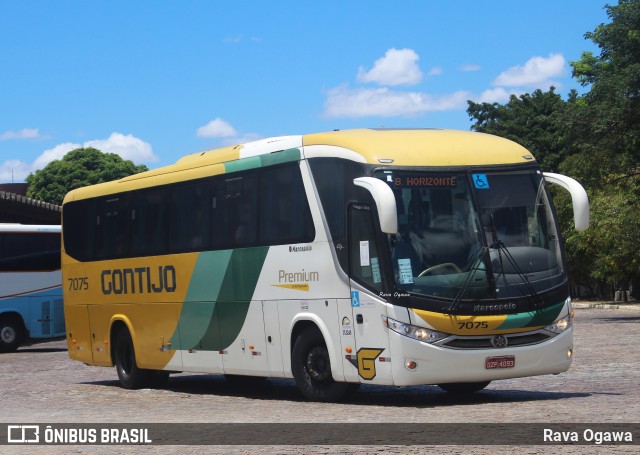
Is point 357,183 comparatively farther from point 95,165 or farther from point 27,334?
point 95,165

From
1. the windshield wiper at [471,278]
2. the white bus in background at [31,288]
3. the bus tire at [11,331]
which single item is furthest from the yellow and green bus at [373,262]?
the bus tire at [11,331]

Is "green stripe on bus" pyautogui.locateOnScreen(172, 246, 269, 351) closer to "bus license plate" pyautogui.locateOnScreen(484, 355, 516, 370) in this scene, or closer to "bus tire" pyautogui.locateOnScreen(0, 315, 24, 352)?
"bus license plate" pyautogui.locateOnScreen(484, 355, 516, 370)

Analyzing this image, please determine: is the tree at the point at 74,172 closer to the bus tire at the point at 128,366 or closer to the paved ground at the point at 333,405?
the paved ground at the point at 333,405

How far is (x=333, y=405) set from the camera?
15234 millimetres

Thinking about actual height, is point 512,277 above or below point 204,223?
below

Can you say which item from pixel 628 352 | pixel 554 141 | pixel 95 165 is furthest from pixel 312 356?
pixel 95 165

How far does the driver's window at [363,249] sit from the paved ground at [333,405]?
1550 millimetres

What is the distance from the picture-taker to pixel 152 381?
837 inches

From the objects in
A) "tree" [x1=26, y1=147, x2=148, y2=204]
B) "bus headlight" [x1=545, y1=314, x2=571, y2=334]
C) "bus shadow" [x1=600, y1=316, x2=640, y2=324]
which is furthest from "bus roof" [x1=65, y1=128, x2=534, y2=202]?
"tree" [x1=26, y1=147, x2=148, y2=204]

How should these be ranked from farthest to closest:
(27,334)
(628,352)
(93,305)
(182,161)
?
(27,334), (628,352), (93,305), (182,161)

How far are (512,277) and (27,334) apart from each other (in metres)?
24.0

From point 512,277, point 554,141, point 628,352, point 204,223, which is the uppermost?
point 554,141

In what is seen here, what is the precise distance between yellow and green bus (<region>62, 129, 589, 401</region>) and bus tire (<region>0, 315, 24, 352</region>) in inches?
711

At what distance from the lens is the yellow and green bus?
1445 centimetres
